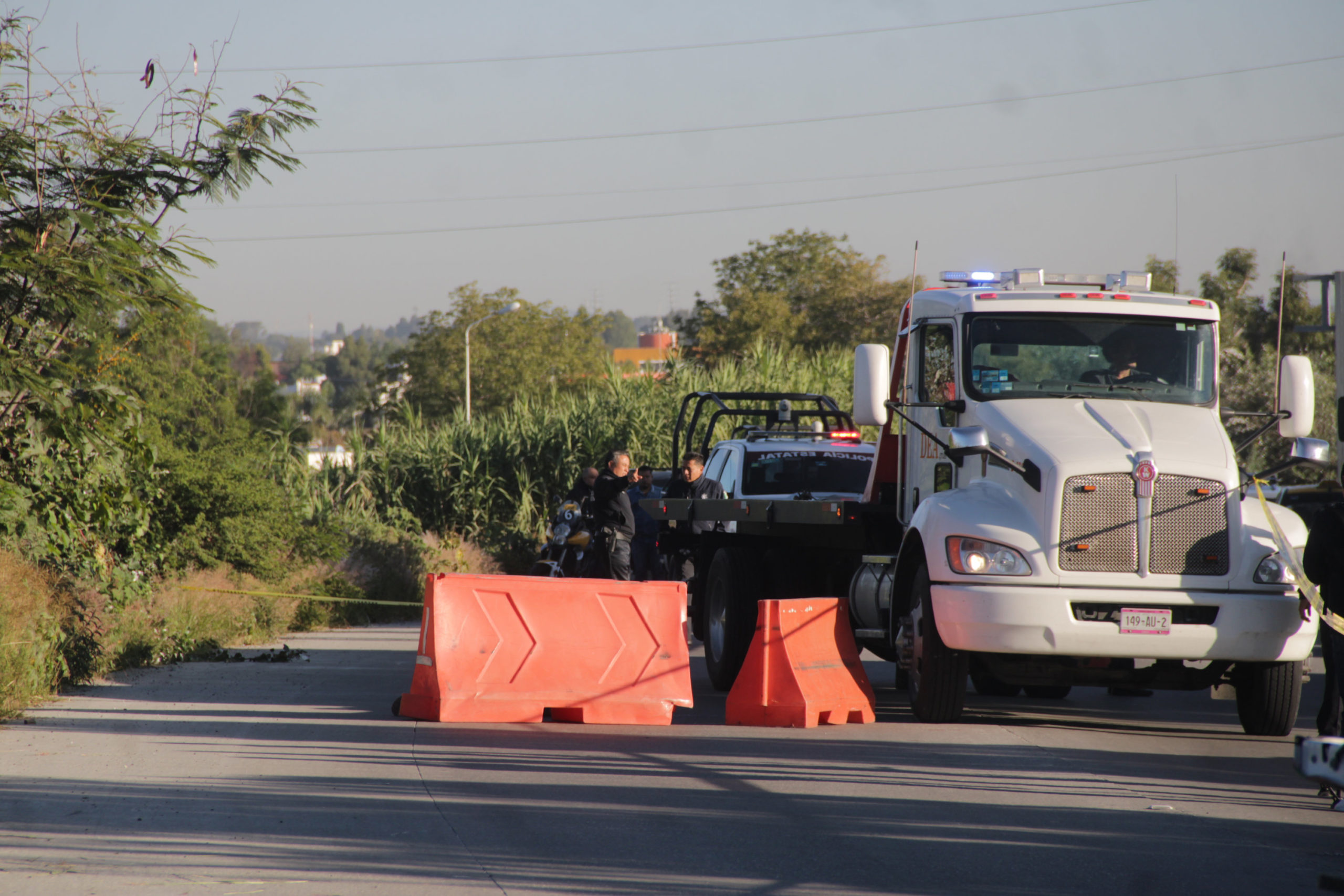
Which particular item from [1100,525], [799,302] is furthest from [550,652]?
[799,302]

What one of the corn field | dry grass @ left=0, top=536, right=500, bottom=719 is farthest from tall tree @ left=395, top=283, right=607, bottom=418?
dry grass @ left=0, top=536, right=500, bottom=719

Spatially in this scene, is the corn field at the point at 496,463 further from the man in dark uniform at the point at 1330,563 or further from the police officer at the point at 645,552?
the man in dark uniform at the point at 1330,563

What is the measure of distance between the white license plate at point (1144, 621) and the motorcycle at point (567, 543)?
9.02 m

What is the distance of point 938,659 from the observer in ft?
28.9

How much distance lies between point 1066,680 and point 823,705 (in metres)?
1.61

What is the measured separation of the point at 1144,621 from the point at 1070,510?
80 centimetres

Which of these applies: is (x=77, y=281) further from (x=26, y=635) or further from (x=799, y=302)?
(x=799, y=302)

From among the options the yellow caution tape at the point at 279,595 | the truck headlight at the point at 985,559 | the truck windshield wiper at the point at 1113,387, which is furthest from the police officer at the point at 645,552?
the truck headlight at the point at 985,559

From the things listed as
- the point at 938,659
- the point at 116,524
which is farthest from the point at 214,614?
the point at 938,659

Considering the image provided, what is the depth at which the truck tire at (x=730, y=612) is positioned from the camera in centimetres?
1123

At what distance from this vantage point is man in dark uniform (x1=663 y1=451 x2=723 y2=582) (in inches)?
554

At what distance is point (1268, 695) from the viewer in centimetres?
887

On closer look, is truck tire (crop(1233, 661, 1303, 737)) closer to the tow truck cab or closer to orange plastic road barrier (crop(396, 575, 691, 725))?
the tow truck cab

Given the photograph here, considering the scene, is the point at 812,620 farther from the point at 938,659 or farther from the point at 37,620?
the point at 37,620
